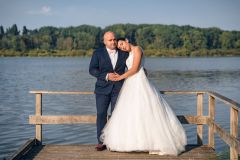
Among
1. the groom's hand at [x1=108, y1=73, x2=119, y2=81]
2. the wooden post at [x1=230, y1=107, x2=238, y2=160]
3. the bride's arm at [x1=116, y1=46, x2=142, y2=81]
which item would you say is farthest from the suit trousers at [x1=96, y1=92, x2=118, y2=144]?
the wooden post at [x1=230, y1=107, x2=238, y2=160]

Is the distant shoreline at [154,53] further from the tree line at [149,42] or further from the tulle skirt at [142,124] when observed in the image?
the tulle skirt at [142,124]

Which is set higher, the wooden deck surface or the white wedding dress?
the white wedding dress

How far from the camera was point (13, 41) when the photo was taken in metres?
135

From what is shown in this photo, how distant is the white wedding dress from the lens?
715 cm

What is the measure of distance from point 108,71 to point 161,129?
4.37ft

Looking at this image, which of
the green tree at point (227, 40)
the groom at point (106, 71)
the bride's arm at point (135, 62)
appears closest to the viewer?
the bride's arm at point (135, 62)

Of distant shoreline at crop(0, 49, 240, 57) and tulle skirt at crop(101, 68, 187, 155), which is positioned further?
distant shoreline at crop(0, 49, 240, 57)

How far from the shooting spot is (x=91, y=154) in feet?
24.3

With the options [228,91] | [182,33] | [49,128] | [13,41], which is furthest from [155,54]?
[49,128]

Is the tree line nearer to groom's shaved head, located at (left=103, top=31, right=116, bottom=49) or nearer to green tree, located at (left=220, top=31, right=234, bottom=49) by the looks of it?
green tree, located at (left=220, top=31, right=234, bottom=49)

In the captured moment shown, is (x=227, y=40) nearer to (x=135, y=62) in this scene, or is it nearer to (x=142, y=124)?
(x=135, y=62)

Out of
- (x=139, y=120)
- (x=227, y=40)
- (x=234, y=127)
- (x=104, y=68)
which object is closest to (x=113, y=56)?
(x=104, y=68)

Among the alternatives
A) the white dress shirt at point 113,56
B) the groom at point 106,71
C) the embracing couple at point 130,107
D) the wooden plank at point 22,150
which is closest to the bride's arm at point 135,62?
the embracing couple at point 130,107

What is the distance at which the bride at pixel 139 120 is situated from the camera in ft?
23.5
